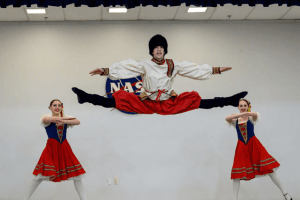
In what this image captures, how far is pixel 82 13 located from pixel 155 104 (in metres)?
2.41

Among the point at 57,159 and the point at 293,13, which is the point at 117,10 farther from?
the point at 293,13

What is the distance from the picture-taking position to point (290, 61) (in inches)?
247

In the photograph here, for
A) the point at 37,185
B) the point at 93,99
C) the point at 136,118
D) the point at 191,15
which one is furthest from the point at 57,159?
the point at 191,15

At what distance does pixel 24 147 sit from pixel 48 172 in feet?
4.04

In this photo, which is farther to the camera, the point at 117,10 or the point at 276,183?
the point at 117,10

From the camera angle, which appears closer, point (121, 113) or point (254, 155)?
point (254, 155)

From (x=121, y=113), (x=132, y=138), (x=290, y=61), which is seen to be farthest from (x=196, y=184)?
(x=290, y=61)

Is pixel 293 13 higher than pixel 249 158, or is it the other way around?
pixel 293 13

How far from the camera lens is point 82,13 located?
582cm

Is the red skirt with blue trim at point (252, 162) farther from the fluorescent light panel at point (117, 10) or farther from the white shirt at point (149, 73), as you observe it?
the fluorescent light panel at point (117, 10)

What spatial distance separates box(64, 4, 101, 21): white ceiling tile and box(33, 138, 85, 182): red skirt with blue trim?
190 cm

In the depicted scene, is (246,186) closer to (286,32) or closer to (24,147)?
(286,32)

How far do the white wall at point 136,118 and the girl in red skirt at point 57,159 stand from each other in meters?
0.88

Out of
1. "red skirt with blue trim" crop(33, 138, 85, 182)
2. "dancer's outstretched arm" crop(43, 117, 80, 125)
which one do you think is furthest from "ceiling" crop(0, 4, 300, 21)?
"red skirt with blue trim" crop(33, 138, 85, 182)
